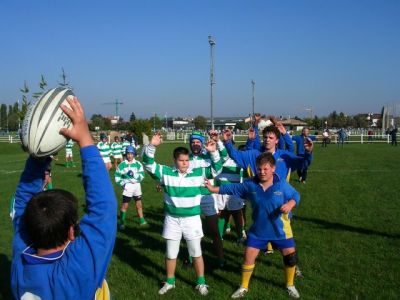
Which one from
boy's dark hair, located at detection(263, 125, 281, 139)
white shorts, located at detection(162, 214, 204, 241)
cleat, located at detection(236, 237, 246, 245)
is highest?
boy's dark hair, located at detection(263, 125, 281, 139)

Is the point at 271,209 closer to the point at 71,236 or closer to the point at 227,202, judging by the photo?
the point at 227,202

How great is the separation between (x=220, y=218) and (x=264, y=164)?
9.29 feet

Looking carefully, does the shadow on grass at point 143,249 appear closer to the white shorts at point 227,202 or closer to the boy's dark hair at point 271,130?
the white shorts at point 227,202

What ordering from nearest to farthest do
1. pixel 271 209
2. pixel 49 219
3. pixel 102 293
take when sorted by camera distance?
pixel 49 219
pixel 102 293
pixel 271 209

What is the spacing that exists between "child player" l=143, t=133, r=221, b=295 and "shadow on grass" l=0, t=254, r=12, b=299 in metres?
2.15

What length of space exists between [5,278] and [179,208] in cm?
302

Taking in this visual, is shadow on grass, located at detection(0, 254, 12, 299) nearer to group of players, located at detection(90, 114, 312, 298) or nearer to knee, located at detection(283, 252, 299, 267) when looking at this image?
group of players, located at detection(90, 114, 312, 298)

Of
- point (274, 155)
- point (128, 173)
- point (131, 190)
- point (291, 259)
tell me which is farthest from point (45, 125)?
point (131, 190)

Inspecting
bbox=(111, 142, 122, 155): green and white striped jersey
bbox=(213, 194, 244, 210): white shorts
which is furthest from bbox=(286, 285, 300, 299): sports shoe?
bbox=(111, 142, 122, 155): green and white striped jersey

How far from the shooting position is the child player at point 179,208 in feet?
18.3

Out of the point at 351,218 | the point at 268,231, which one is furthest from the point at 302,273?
the point at 351,218

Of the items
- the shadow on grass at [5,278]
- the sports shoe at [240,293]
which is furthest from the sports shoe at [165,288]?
the shadow on grass at [5,278]

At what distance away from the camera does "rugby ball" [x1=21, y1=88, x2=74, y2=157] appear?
2660mm

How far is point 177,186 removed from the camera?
18.5ft
